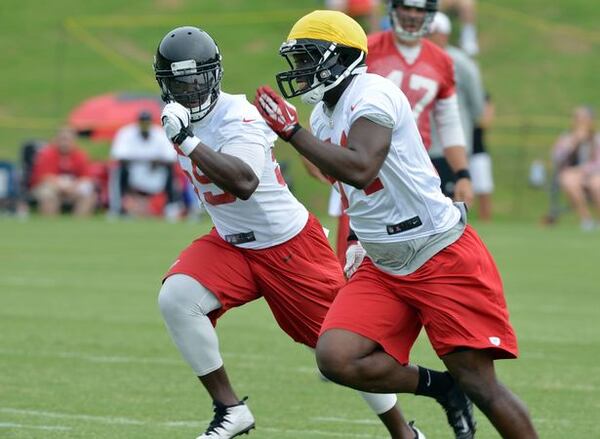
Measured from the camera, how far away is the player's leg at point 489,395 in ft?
18.0

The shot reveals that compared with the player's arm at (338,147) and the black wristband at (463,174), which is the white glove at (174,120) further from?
the black wristband at (463,174)

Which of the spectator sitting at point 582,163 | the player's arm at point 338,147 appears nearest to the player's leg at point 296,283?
the player's arm at point 338,147

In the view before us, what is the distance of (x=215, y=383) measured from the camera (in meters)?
6.46

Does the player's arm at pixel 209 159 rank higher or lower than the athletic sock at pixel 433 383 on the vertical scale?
higher

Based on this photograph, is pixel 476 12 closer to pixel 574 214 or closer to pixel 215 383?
pixel 574 214

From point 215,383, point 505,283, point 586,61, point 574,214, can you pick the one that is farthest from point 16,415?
point 586,61

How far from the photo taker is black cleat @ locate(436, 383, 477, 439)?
610 cm

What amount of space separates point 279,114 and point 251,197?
124 centimetres

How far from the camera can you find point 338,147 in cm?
532

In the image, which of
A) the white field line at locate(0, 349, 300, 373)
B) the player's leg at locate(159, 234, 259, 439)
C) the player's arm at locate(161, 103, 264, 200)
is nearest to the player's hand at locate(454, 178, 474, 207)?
the white field line at locate(0, 349, 300, 373)

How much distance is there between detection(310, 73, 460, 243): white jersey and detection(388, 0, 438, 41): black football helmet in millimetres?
3004

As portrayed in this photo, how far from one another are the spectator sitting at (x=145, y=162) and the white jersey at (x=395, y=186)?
15.4 m

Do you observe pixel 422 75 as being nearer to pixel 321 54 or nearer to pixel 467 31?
pixel 321 54

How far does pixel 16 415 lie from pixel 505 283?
7.07 metres
